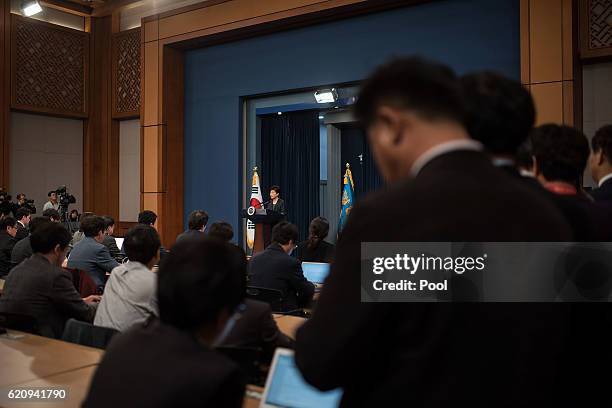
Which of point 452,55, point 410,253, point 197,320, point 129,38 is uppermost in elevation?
point 129,38

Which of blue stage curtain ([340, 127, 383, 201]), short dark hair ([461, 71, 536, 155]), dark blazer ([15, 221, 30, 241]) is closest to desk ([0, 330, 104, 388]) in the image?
short dark hair ([461, 71, 536, 155])

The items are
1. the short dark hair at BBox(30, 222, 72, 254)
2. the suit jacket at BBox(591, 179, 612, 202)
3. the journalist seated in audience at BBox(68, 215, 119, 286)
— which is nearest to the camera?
the suit jacket at BBox(591, 179, 612, 202)

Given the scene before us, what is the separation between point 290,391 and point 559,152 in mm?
964

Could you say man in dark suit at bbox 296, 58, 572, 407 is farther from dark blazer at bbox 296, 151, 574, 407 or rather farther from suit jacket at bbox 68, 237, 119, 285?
suit jacket at bbox 68, 237, 119, 285

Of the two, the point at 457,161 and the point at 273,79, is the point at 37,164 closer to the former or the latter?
the point at 273,79

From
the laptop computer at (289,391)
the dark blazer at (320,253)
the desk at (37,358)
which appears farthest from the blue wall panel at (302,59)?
the laptop computer at (289,391)

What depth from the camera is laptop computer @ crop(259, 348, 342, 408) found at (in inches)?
57.9

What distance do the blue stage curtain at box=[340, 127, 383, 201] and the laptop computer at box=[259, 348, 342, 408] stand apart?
8.22m

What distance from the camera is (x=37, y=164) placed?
10.9 metres

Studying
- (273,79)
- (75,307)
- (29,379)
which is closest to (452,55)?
(273,79)

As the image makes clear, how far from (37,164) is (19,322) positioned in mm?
9117

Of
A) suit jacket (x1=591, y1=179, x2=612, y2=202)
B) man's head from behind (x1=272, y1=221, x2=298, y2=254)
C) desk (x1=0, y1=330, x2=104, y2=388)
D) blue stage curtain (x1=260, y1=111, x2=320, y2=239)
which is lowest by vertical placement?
desk (x1=0, y1=330, x2=104, y2=388)

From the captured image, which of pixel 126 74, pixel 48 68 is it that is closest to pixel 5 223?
pixel 126 74

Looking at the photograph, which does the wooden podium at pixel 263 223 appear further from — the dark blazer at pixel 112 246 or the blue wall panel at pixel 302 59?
the dark blazer at pixel 112 246
